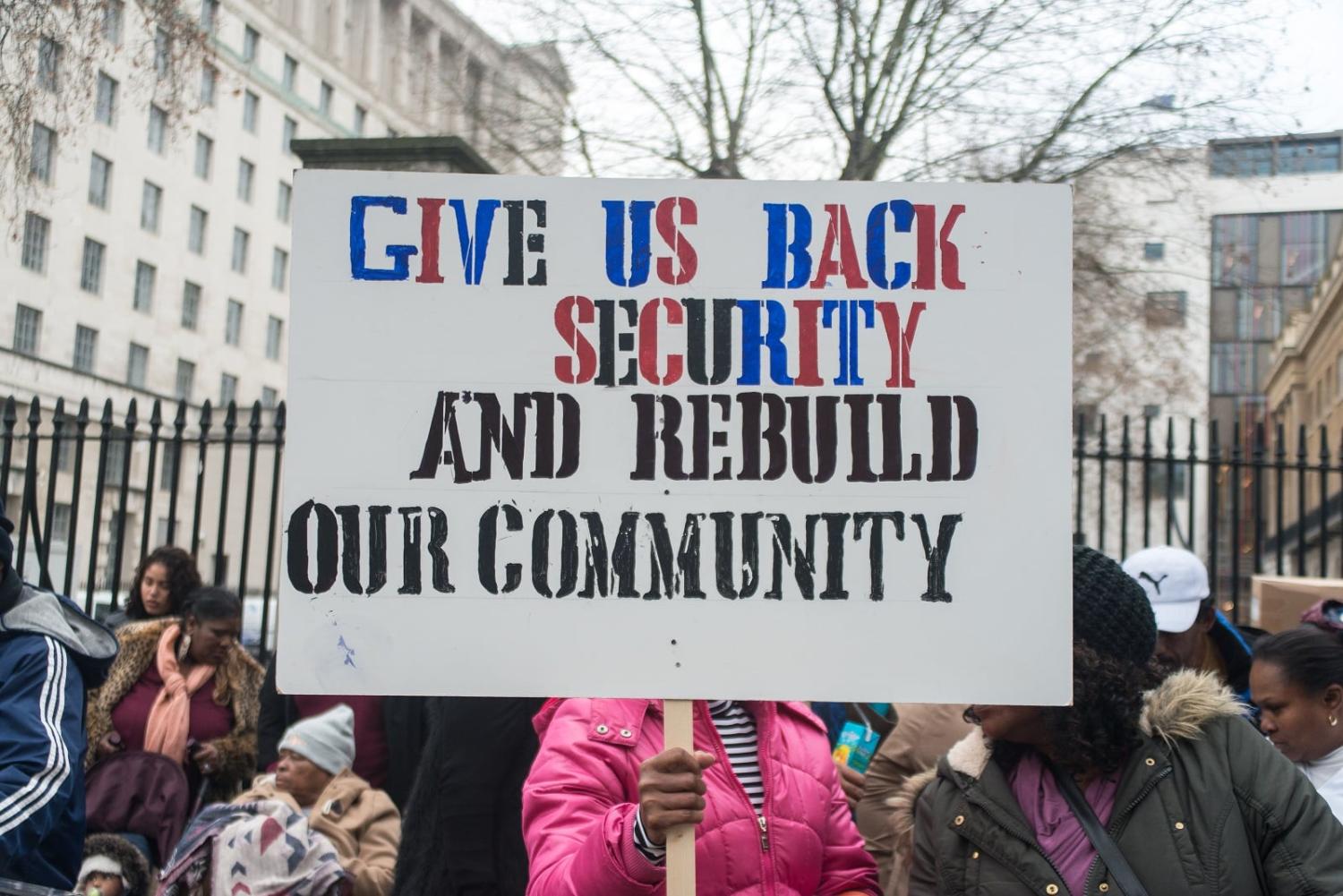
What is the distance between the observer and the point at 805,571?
2506 mm

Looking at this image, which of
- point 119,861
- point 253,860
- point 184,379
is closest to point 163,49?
point 119,861

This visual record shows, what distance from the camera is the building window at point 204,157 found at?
Result: 160 ft

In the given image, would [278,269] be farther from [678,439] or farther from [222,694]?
[678,439]

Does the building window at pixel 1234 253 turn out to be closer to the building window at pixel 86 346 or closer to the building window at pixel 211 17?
the building window at pixel 211 17

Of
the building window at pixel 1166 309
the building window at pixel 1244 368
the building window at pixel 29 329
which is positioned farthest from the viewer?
the building window at pixel 1244 368

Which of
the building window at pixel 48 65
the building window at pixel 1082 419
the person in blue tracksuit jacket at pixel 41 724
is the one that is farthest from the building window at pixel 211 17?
the person in blue tracksuit jacket at pixel 41 724

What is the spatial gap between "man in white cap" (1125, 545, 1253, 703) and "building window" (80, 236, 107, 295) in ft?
136

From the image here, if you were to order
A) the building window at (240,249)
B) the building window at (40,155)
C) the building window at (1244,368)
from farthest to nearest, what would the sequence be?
the building window at (1244,368) < the building window at (240,249) < the building window at (40,155)

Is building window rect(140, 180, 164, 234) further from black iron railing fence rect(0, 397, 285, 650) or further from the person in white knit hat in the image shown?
the person in white knit hat

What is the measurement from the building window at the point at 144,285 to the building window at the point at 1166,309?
38849mm

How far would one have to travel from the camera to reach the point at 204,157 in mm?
49344

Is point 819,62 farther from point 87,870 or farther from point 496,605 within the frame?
point 496,605

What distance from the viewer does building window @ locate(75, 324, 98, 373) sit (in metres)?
41.2

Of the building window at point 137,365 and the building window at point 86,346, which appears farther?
the building window at point 137,365
